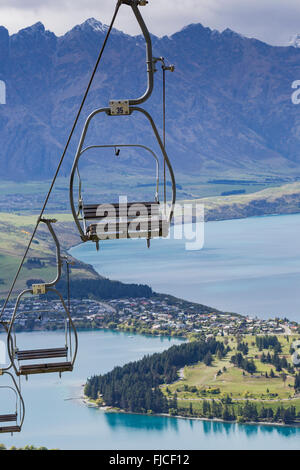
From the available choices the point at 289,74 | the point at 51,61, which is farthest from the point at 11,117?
the point at 289,74

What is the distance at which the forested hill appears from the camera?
3114 centimetres

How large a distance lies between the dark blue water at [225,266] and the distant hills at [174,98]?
4721cm

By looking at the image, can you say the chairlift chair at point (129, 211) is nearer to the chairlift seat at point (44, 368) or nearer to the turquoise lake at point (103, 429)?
the chairlift seat at point (44, 368)

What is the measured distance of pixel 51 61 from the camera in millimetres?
147750

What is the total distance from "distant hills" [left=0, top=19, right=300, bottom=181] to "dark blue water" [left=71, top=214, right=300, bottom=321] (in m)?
47.2

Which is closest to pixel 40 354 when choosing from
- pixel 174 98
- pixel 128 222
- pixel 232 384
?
pixel 128 222

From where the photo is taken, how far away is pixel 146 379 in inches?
1315

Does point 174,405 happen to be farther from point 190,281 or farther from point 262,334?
point 190,281

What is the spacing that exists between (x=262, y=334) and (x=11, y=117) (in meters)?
103

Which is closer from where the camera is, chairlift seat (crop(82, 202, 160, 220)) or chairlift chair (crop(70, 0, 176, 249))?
chairlift chair (crop(70, 0, 176, 249))

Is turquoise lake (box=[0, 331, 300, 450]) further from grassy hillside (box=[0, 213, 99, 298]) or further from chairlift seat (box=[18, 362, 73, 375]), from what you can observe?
chairlift seat (box=[18, 362, 73, 375])

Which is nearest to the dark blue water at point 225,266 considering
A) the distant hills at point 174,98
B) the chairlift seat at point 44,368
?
the chairlift seat at point 44,368

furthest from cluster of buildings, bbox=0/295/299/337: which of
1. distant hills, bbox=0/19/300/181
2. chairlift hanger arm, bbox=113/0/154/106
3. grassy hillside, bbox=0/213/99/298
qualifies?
distant hills, bbox=0/19/300/181
